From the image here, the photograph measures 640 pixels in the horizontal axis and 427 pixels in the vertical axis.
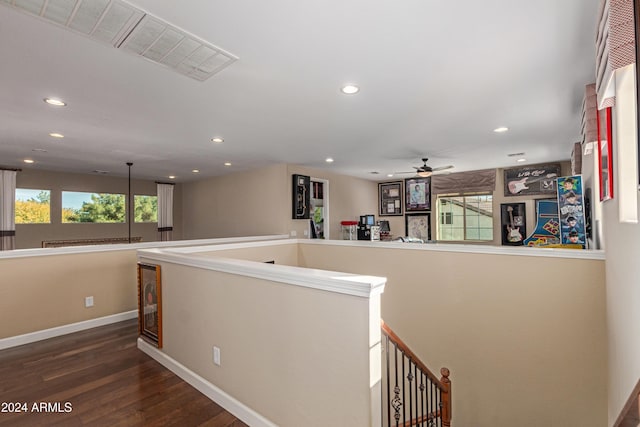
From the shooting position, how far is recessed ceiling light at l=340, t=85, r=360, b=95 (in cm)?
269

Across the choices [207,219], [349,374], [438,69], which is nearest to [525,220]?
[438,69]

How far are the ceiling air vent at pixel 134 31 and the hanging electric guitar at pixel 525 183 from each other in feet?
23.9

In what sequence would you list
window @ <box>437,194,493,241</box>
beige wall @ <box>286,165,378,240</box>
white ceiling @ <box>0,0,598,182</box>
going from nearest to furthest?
1. white ceiling @ <box>0,0,598,182</box>
2. beige wall @ <box>286,165,378,240</box>
3. window @ <box>437,194,493,241</box>

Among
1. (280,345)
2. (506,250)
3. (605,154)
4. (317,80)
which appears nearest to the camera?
(280,345)

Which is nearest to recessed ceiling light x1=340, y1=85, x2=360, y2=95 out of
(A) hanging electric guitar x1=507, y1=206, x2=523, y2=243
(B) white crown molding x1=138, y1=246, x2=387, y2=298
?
(B) white crown molding x1=138, y1=246, x2=387, y2=298

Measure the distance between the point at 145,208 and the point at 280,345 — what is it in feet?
26.0

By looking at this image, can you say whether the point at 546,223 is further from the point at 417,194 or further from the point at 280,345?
the point at 417,194

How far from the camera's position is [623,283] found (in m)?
1.90

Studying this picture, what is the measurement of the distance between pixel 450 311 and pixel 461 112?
7.64 ft

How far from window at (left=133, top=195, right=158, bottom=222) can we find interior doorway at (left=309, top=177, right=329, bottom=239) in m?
4.60

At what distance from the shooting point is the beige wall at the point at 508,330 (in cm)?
289

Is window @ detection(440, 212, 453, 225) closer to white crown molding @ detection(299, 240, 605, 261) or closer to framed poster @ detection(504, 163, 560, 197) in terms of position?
framed poster @ detection(504, 163, 560, 197)

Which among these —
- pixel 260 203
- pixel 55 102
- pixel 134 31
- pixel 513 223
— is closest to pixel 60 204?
pixel 260 203

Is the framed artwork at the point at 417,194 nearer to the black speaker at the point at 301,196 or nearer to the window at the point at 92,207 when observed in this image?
the black speaker at the point at 301,196
